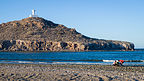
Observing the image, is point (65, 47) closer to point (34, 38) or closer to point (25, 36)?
point (34, 38)

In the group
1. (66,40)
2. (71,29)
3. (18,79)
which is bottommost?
(18,79)

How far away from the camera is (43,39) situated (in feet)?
432

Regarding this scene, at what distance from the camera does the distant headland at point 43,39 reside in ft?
421

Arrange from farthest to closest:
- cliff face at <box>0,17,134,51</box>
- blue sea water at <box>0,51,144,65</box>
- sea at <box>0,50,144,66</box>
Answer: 1. cliff face at <box>0,17,134,51</box>
2. blue sea water at <box>0,51,144,65</box>
3. sea at <box>0,50,144,66</box>

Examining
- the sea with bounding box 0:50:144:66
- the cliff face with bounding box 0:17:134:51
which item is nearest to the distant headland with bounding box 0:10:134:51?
the cliff face with bounding box 0:17:134:51

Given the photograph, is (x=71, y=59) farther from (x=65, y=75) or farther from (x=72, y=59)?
(x=65, y=75)

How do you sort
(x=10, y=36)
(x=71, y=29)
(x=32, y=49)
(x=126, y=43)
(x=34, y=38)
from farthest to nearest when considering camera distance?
1. (x=71, y=29)
2. (x=126, y=43)
3. (x=10, y=36)
4. (x=34, y=38)
5. (x=32, y=49)

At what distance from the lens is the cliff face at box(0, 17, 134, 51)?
128m

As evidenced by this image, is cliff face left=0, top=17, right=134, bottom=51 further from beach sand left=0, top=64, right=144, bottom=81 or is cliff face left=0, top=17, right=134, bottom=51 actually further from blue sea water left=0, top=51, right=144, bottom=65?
beach sand left=0, top=64, right=144, bottom=81

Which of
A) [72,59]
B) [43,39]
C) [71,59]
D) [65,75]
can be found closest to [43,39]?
[43,39]

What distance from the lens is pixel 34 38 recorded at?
13538cm

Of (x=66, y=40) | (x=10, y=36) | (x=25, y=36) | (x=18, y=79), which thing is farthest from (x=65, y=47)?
(x=18, y=79)

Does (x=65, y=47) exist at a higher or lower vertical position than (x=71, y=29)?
lower

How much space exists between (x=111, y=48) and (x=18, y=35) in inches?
2492
